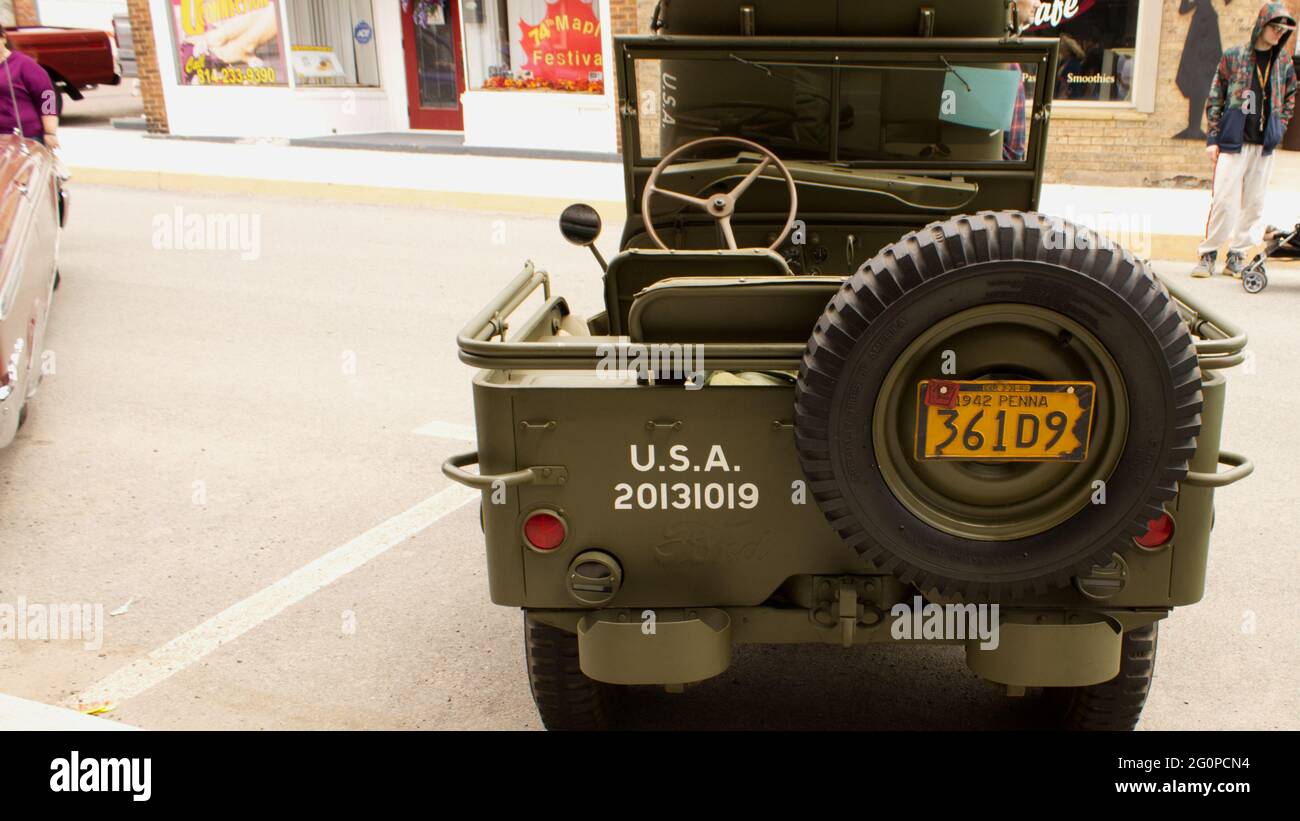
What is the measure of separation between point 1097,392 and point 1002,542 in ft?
1.41

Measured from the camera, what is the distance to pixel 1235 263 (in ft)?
32.0

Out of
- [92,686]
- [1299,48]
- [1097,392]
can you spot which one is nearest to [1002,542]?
[1097,392]

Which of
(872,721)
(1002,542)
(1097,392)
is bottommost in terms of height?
(872,721)

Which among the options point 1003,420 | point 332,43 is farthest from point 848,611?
point 332,43

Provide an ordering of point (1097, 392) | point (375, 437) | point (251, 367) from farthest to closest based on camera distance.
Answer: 1. point (251, 367)
2. point (375, 437)
3. point (1097, 392)

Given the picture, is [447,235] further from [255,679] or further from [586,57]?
[255,679]

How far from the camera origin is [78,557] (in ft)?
16.8

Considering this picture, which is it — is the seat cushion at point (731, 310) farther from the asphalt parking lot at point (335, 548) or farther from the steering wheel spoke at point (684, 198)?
the steering wheel spoke at point (684, 198)

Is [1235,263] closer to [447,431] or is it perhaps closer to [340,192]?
[447,431]

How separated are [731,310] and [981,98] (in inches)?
83.3
